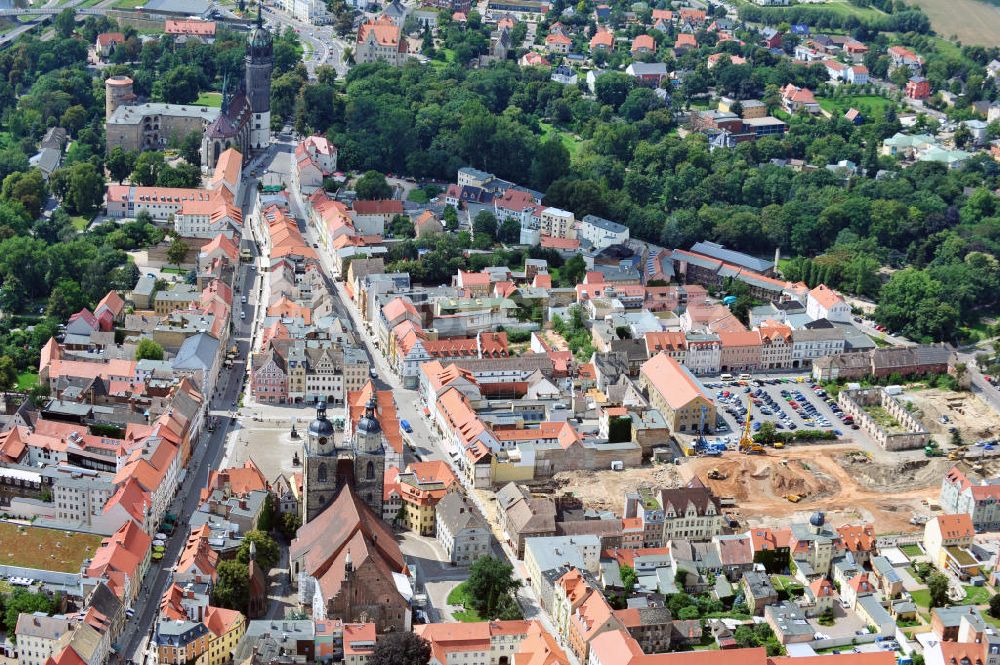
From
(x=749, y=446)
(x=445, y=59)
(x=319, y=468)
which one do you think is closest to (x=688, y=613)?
(x=319, y=468)

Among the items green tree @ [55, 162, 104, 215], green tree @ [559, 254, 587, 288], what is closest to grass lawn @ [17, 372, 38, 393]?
green tree @ [55, 162, 104, 215]

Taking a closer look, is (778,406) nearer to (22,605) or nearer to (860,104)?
(22,605)

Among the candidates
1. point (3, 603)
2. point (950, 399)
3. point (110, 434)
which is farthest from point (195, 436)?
point (950, 399)

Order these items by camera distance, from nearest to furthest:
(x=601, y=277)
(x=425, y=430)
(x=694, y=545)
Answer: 1. (x=694, y=545)
2. (x=425, y=430)
3. (x=601, y=277)


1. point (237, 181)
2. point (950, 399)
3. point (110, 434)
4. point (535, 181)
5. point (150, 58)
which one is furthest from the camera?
point (150, 58)

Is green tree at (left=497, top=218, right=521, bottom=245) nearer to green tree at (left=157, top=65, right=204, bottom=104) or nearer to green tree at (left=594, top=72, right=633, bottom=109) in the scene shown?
green tree at (left=594, top=72, right=633, bottom=109)

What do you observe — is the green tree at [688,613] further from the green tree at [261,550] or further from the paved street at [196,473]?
the paved street at [196,473]

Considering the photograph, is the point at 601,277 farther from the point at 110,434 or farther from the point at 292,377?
the point at 110,434
